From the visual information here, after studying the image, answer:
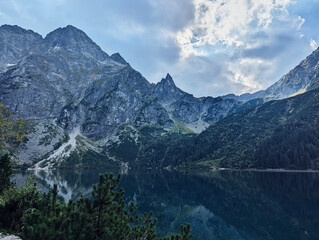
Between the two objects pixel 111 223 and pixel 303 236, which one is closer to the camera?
pixel 111 223

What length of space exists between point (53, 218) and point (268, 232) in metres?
45.5

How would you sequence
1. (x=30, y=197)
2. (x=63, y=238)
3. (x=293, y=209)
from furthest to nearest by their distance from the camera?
(x=293, y=209)
(x=30, y=197)
(x=63, y=238)

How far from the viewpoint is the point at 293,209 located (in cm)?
5750

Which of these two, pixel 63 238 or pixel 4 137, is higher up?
pixel 4 137

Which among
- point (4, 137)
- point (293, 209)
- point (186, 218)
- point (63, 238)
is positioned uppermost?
point (4, 137)

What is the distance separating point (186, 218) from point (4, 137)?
50.2m

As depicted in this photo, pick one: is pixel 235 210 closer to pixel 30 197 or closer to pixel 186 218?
pixel 186 218

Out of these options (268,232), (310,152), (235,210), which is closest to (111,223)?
(268,232)

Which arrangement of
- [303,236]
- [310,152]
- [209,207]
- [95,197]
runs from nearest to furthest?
[95,197]
[303,236]
[209,207]
[310,152]

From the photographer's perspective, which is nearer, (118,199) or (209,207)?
(118,199)

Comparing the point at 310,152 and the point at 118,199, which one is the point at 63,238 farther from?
the point at 310,152

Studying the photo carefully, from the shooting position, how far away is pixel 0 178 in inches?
765

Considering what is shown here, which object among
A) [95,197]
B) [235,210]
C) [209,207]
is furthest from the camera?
[209,207]

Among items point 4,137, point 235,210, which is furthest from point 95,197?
point 235,210
